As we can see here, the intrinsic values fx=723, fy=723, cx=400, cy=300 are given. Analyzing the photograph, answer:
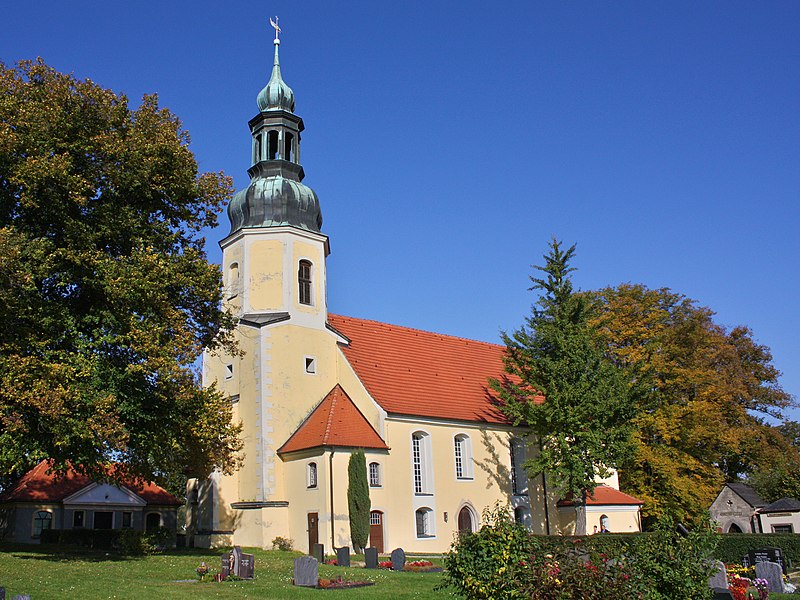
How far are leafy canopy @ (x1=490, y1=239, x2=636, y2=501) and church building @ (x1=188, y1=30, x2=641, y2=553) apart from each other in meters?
4.70

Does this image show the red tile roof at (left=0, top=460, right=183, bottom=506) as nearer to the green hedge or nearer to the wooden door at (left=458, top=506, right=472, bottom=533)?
the wooden door at (left=458, top=506, right=472, bottom=533)

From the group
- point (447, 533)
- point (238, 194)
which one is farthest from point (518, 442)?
point (238, 194)

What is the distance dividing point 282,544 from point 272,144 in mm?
17291

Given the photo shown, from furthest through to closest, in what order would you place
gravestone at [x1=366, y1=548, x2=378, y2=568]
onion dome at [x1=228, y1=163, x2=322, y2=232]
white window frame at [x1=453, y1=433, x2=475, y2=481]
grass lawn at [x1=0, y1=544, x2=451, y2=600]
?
white window frame at [x1=453, y1=433, x2=475, y2=481] → onion dome at [x1=228, y1=163, x2=322, y2=232] → gravestone at [x1=366, y1=548, x2=378, y2=568] → grass lawn at [x1=0, y1=544, x2=451, y2=600]

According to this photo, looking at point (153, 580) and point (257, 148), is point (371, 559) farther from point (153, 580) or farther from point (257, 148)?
point (257, 148)

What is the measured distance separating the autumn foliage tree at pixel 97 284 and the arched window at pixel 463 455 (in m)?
12.9

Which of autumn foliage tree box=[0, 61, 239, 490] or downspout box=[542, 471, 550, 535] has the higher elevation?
autumn foliage tree box=[0, 61, 239, 490]

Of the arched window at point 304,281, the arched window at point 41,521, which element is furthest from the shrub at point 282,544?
the arched window at point 41,521

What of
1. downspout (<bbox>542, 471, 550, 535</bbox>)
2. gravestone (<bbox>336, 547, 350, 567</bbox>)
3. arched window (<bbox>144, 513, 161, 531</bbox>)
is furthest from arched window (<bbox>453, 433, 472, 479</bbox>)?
arched window (<bbox>144, 513, 161, 531</bbox>)

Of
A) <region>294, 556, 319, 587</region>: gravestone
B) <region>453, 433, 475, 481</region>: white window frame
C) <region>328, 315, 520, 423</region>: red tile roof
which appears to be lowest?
<region>294, 556, 319, 587</region>: gravestone

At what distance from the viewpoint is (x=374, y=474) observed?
2825cm

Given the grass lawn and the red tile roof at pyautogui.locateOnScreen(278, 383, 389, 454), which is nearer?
the grass lawn

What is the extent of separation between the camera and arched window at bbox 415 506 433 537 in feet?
97.5

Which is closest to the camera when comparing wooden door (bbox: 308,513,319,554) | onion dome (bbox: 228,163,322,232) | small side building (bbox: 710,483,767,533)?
wooden door (bbox: 308,513,319,554)
